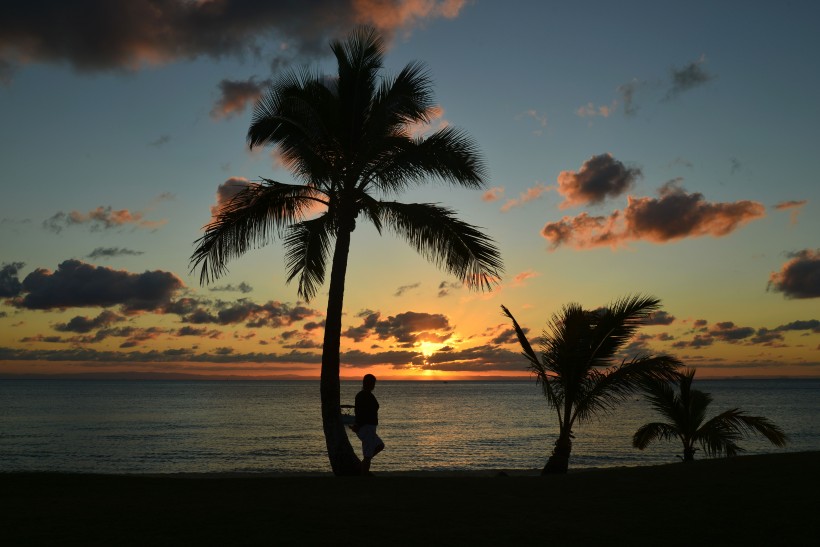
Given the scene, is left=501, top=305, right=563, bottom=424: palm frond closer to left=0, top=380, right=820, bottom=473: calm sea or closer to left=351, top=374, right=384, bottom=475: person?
left=351, top=374, right=384, bottom=475: person

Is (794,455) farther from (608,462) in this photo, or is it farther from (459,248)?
(608,462)

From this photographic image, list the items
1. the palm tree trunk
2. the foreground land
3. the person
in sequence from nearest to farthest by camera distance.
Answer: the foreground land
the person
the palm tree trunk

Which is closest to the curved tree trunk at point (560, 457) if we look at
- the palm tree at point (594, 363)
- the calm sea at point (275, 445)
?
the palm tree at point (594, 363)

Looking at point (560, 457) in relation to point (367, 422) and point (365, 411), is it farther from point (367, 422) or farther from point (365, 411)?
point (365, 411)

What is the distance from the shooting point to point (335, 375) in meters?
15.2

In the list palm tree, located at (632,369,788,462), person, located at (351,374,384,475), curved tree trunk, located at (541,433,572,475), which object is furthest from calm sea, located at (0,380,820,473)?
person, located at (351,374,384,475)

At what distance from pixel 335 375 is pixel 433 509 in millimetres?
6556

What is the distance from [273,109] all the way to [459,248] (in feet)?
17.9

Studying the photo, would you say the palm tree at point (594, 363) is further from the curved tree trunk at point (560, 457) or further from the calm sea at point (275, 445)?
the calm sea at point (275, 445)

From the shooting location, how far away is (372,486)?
1098cm

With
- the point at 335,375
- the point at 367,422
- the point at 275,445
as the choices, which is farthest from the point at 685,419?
the point at 275,445

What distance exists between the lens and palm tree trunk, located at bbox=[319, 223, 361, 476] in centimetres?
1464

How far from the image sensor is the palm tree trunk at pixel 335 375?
14641 mm

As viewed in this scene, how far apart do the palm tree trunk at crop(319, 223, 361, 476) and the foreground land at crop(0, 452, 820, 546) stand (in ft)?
8.42
